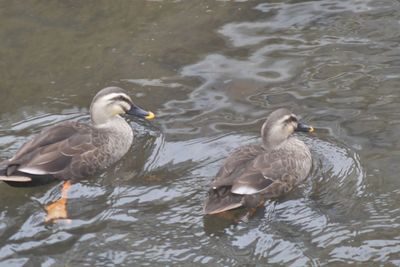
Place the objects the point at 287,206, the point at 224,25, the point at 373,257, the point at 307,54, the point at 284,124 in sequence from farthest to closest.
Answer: the point at 224,25
the point at 307,54
the point at 284,124
the point at 287,206
the point at 373,257

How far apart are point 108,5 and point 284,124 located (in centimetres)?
450

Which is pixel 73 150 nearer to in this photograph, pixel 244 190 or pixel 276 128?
pixel 244 190

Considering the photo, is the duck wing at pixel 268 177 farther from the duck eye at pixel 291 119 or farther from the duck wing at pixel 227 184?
the duck eye at pixel 291 119

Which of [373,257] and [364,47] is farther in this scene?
[364,47]

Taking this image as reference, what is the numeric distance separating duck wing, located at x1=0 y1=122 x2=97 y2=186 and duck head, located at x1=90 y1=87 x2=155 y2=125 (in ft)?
0.86

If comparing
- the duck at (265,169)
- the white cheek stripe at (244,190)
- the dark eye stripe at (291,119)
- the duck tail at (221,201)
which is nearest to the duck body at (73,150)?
the duck at (265,169)

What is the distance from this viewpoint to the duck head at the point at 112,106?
950 centimetres

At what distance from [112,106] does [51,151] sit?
993 mm

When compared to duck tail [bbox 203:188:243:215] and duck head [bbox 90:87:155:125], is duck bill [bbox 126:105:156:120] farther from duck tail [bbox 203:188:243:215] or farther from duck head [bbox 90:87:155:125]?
duck tail [bbox 203:188:243:215]

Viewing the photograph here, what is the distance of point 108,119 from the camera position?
9.70 meters

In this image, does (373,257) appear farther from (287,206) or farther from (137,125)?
(137,125)

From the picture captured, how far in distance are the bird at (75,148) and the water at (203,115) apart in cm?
14

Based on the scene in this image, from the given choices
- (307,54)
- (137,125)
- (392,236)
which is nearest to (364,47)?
(307,54)

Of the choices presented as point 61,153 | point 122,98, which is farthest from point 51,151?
point 122,98
